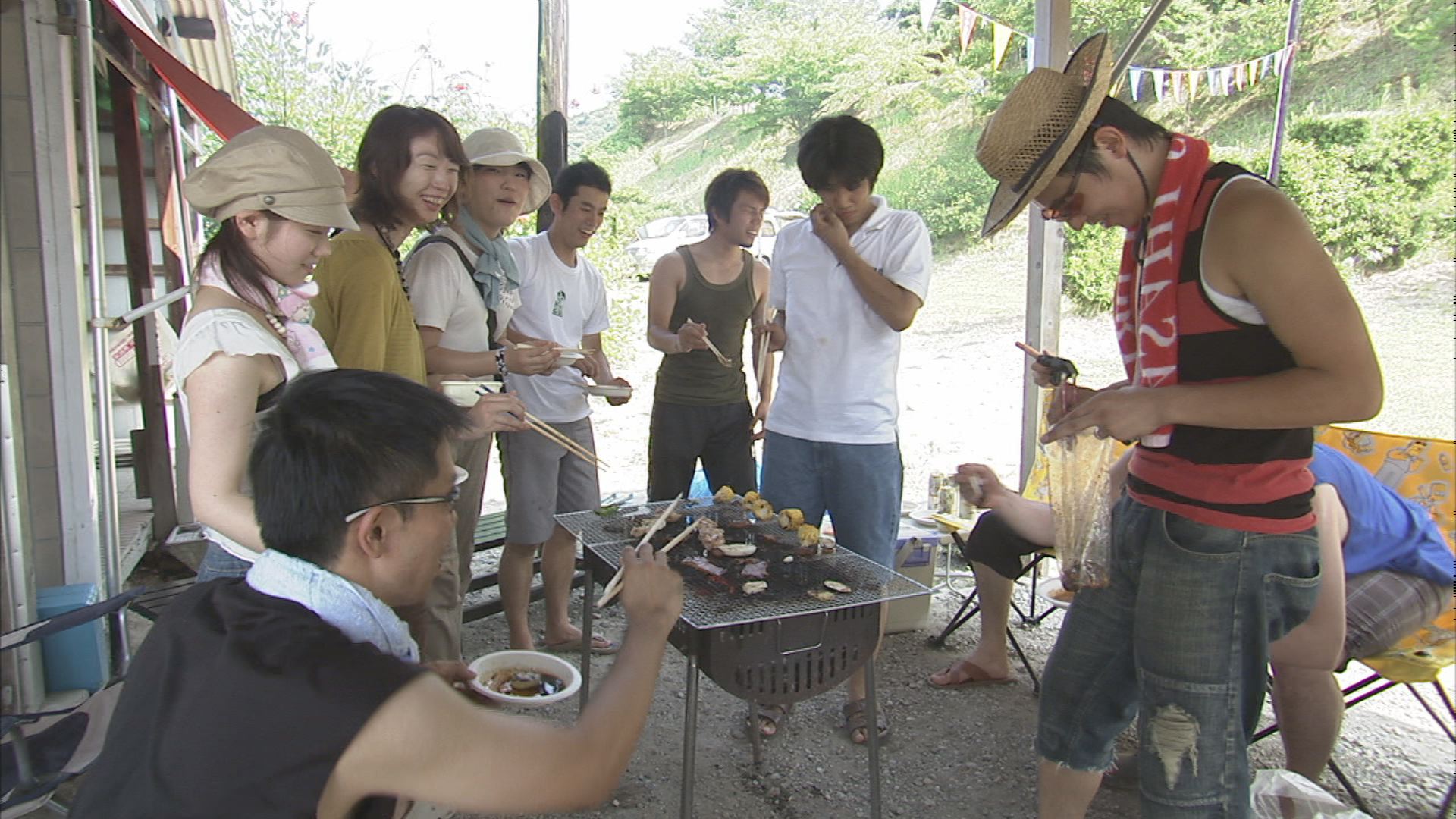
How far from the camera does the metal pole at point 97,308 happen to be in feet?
11.2

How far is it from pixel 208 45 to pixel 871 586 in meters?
7.38

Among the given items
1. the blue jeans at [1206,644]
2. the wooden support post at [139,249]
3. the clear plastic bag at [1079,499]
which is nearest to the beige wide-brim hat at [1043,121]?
the clear plastic bag at [1079,499]

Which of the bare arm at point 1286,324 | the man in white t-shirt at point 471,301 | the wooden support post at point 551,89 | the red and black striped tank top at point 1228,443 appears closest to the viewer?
the bare arm at point 1286,324

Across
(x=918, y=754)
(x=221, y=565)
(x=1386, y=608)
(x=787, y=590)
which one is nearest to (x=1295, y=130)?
(x=1386, y=608)

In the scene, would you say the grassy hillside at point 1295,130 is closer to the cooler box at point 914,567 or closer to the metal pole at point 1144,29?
the cooler box at point 914,567

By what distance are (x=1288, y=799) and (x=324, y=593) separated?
236 centimetres

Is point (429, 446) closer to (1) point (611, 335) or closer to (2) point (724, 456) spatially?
(2) point (724, 456)

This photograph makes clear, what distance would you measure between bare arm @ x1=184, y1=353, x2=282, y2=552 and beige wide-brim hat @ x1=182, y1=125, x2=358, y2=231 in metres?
→ 0.36

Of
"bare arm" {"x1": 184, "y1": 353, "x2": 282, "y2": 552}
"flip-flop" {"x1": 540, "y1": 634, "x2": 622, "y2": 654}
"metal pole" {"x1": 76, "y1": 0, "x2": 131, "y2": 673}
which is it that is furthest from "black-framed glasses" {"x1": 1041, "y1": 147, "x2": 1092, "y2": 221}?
"metal pole" {"x1": 76, "y1": 0, "x2": 131, "y2": 673}

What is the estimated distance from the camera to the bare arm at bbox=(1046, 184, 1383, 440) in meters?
1.57

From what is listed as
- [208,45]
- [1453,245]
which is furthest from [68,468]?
[1453,245]

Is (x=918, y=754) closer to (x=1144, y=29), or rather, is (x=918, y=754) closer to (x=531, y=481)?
(x=531, y=481)

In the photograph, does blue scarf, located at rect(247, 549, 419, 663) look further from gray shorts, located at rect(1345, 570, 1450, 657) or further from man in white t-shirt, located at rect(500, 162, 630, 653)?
gray shorts, located at rect(1345, 570, 1450, 657)

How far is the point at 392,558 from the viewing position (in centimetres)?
127
